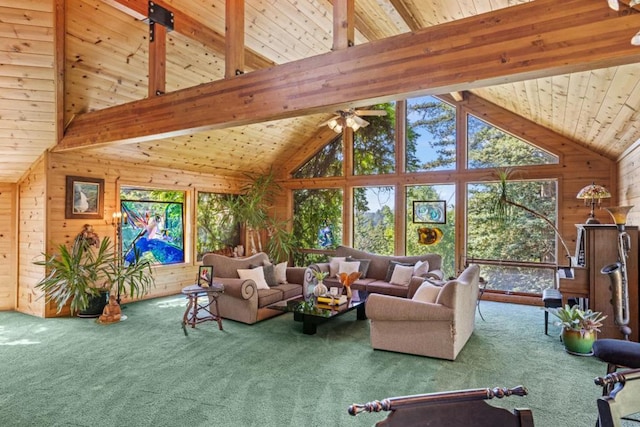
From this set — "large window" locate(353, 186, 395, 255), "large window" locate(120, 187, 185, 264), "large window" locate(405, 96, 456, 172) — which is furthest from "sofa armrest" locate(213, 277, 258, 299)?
"large window" locate(405, 96, 456, 172)

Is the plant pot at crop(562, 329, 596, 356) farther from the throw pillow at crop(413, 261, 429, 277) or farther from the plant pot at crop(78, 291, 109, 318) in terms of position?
the plant pot at crop(78, 291, 109, 318)

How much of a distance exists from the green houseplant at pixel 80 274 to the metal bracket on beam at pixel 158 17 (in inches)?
131

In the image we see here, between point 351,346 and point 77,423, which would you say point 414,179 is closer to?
point 351,346

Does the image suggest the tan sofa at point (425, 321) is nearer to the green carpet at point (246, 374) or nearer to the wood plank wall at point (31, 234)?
the green carpet at point (246, 374)

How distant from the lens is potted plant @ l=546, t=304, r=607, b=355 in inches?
160

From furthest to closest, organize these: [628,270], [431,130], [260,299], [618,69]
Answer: [431,130] < [260,299] < [628,270] < [618,69]

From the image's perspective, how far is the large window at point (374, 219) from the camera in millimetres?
8125

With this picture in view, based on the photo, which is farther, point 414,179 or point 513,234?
point 414,179

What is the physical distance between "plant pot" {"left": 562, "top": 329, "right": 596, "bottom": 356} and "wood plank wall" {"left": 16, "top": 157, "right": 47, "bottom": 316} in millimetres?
7168

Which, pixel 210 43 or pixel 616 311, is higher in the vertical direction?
pixel 210 43

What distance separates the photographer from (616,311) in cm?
391

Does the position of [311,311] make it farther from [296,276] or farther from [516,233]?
[516,233]

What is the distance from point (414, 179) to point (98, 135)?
574 cm

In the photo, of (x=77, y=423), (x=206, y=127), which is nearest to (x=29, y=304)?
(x=77, y=423)
